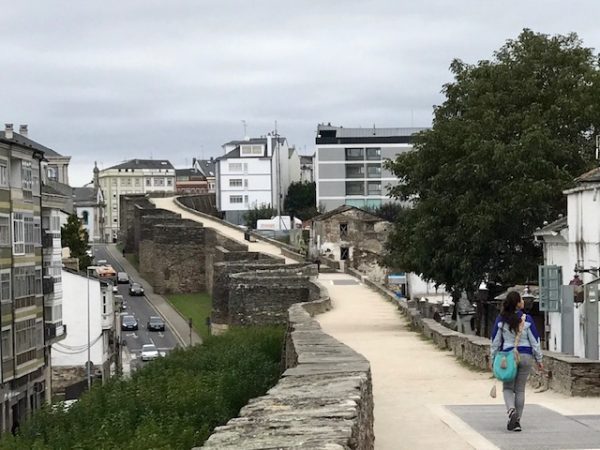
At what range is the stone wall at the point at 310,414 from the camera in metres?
6.83

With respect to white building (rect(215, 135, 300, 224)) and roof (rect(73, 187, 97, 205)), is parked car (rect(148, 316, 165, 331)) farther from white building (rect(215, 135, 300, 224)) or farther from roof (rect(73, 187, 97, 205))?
roof (rect(73, 187, 97, 205))

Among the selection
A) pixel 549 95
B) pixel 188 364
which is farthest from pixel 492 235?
pixel 188 364

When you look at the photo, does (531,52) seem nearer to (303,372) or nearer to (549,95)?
(549,95)

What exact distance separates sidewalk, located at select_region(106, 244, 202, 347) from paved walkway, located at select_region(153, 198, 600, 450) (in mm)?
28394

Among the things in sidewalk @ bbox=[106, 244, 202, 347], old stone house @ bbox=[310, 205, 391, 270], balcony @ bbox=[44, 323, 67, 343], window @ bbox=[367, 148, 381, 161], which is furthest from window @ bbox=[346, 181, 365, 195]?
balcony @ bbox=[44, 323, 67, 343]

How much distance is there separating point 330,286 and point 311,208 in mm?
59712

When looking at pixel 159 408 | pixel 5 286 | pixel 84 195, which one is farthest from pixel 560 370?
pixel 84 195

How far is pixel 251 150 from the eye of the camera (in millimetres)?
124375

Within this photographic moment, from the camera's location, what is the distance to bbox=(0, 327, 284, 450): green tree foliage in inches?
474

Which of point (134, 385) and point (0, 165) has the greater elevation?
point (0, 165)

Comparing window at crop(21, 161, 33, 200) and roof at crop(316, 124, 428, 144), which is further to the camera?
roof at crop(316, 124, 428, 144)

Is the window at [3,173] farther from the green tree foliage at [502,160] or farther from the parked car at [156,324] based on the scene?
the parked car at [156,324]

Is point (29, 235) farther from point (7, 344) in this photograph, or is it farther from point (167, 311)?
point (167, 311)

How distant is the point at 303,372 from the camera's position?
35.2 ft
